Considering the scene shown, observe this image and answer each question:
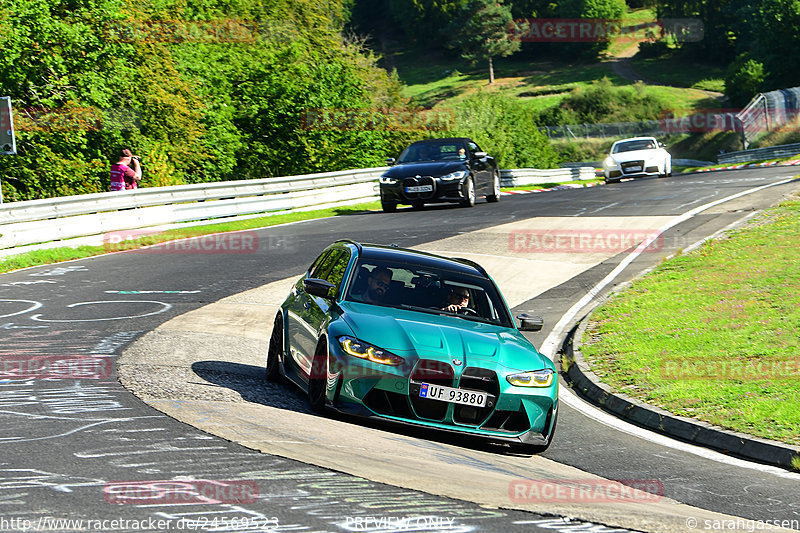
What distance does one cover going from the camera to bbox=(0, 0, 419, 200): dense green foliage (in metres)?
27.7

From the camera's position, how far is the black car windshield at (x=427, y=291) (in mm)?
8891

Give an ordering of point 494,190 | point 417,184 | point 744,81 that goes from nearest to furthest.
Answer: point 417,184 < point 494,190 < point 744,81

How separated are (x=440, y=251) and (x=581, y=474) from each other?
485 inches

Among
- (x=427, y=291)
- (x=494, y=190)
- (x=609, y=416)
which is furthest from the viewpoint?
(x=494, y=190)

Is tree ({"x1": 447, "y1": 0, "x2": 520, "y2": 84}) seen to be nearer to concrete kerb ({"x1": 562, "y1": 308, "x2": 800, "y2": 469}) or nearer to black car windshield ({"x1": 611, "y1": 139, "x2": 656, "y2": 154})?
black car windshield ({"x1": 611, "y1": 139, "x2": 656, "y2": 154})

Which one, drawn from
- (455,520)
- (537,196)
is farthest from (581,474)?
(537,196)

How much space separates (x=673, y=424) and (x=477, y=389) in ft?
7.73

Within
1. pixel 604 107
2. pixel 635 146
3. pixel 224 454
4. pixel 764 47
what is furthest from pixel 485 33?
pixel 224 454

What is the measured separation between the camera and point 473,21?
466ft

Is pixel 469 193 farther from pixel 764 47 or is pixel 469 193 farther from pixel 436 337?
pixel 764 47

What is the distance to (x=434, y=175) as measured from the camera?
25516 millimetres

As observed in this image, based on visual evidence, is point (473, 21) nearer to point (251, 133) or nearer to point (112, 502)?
point (251, 133)

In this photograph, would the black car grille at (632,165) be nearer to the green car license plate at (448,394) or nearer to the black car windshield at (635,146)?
the black car windshield at (635,146)

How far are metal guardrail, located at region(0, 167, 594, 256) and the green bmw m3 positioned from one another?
11241mm
